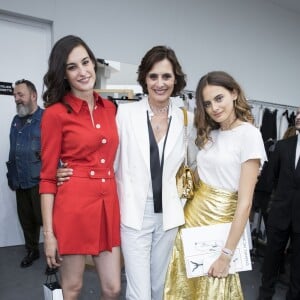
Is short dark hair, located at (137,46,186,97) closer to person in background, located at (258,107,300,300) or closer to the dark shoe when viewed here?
person in background, located at (258,107,300,300)

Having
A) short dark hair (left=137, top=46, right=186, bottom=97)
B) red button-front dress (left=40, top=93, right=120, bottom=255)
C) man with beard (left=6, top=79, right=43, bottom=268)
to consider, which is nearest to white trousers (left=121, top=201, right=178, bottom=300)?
red button-front dress (left=40, top=93, right=120, bottom=255)

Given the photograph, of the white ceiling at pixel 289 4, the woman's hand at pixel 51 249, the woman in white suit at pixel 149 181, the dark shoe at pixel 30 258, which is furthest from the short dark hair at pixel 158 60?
the white ceiling at pixel 289 4

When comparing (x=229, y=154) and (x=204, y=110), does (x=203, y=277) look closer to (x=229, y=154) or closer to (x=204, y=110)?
(x=229, y=154)

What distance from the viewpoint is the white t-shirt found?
1.42m

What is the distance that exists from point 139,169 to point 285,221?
1.43 meters

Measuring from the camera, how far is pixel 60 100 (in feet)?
4.83

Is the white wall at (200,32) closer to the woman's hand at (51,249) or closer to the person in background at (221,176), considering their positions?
the person in background at (221,176)

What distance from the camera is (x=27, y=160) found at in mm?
3080

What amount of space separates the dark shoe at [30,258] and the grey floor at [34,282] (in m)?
0.04

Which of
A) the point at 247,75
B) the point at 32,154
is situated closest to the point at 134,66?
the point at 32,154

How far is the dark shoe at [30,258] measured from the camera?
3115 mm

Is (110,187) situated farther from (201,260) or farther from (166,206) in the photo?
(201,260)

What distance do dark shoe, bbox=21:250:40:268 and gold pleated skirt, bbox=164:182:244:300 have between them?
2.01m

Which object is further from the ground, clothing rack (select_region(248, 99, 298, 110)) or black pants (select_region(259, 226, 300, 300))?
clothing rack (select_region(248, 99, 298, 110))
